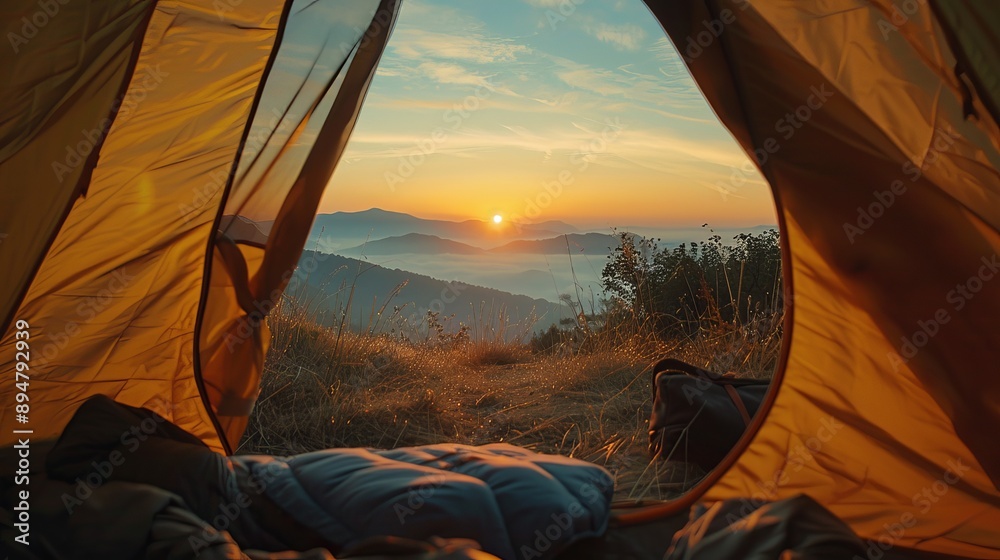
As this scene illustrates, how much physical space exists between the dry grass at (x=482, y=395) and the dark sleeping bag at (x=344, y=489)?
0.79 meters

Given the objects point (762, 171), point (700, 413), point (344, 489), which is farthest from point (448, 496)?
point (700, 413)

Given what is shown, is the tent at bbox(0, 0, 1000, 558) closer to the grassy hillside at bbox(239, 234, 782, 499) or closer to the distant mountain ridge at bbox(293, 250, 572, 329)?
the grassy hillside at bbox(239, 234, 782, 499)

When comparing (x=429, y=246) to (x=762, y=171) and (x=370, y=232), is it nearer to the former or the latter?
(x=370, y=232)

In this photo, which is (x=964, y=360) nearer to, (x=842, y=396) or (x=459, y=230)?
(x=842, y=396)

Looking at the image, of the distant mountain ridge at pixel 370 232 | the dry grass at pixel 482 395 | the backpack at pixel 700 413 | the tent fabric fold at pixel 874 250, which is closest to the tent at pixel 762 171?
the tent fabric fold at pixel 874 250

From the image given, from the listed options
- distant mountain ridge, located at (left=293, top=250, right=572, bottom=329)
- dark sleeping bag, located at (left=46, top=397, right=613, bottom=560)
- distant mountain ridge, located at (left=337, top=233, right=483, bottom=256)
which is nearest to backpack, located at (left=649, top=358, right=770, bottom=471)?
dark sleeping bag, located at (left=46, top=397, right=613, bottom=560)

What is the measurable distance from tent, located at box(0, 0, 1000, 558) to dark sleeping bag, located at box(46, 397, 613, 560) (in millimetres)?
329

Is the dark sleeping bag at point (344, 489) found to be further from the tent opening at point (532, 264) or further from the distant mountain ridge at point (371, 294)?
the distant mountain ridge at point (371, 294)

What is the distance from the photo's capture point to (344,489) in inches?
67.8

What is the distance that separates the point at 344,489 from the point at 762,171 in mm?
1243

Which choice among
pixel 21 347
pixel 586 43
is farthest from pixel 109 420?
pixel 586 43

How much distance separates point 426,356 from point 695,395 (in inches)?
110

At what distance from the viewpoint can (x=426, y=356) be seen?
5.19 m

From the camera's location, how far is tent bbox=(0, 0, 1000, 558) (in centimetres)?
162
